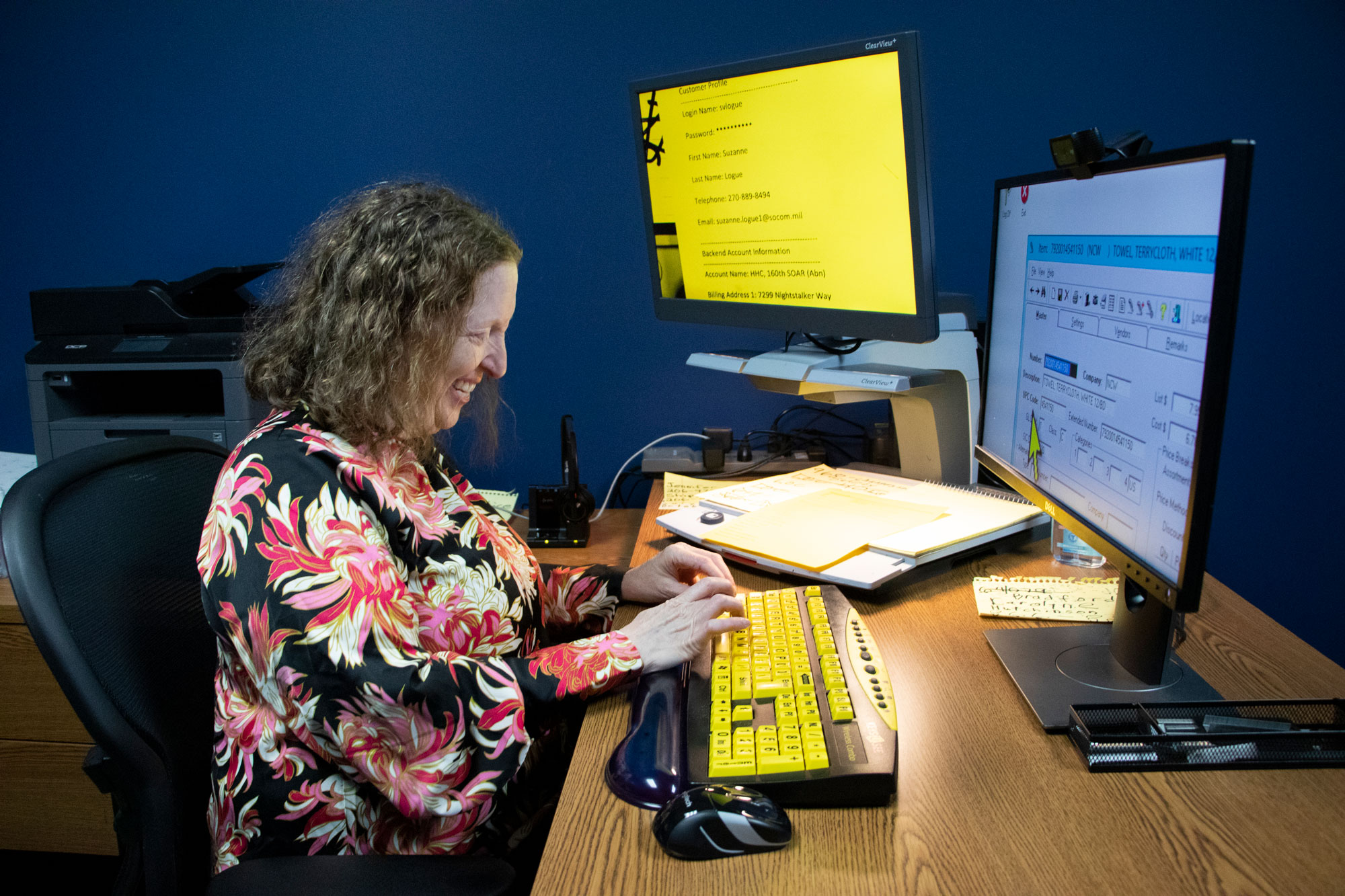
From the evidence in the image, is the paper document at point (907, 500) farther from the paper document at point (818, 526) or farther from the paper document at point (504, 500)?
the paper document at point (504, 500)

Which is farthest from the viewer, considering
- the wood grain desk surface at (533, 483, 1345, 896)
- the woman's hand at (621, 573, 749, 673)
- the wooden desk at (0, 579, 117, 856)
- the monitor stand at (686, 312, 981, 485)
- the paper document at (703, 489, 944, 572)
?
the wooden desk at (0, 579, 117, 856)

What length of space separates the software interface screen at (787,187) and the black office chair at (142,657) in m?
0.90

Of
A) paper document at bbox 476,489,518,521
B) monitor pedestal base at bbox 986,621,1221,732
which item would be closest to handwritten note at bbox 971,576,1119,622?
monitor pedestal base at bbox 986,621,1221,732

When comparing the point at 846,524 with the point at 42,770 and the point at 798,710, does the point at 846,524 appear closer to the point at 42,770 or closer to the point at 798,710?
the point at 798,710

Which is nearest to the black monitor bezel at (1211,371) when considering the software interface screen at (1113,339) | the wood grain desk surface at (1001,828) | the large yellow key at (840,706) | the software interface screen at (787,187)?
the software interface screen at (1113,339)

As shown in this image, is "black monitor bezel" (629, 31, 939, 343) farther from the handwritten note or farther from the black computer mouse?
the black computer mouse

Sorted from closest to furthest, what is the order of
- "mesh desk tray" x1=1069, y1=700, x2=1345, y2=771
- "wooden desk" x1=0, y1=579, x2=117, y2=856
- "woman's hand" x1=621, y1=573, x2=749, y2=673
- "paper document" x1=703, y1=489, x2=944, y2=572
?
"mesh desk tray" x1=1069, y1=700, x2=1345, y2=771 < "woman's hand" x1=621, y1=573, x2=749, y2=673 < "paper document" x1=703, y1=489, x2=944, y2=572 < "wooden desk" x1=0, y1=579, x2=117, y2=856

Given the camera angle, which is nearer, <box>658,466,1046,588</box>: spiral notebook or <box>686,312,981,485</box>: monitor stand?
<box>658,466,1046,588</box>: spiral notebook

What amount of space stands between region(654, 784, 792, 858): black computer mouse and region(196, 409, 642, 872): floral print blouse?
0.78 ft

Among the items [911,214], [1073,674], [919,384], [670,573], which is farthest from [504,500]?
[1073,674]

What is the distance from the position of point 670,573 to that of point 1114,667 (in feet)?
1.63

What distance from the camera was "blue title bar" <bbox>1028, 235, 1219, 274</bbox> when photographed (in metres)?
0.64

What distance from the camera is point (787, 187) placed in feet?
4.49

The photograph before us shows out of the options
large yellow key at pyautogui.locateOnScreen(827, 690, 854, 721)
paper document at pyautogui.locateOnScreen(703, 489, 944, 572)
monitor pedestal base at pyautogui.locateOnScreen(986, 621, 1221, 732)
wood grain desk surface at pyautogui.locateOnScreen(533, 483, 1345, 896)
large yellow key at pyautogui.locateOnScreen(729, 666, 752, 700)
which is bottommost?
monitor pedestal base at pyautogui.locateOnScreen(986, 621, 1221, 732)
